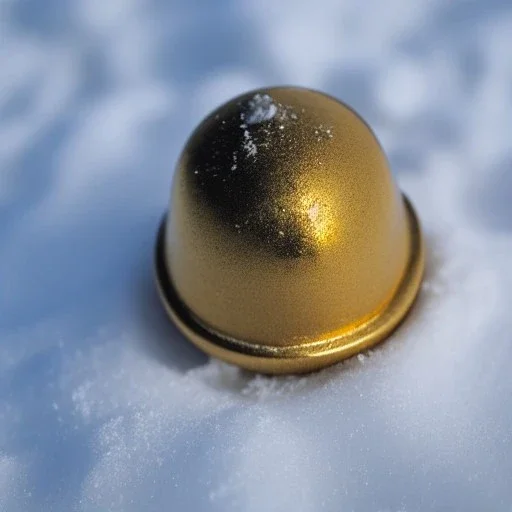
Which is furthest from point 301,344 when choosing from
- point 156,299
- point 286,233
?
point 156,299

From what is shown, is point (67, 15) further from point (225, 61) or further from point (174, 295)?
point (174, 295)

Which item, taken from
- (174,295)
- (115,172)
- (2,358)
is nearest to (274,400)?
(174,295)

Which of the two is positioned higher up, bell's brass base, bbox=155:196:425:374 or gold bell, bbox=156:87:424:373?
gold bell, bbox=156:87:424:373

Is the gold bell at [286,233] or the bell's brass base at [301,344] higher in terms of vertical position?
the gold bell at [286,233]
